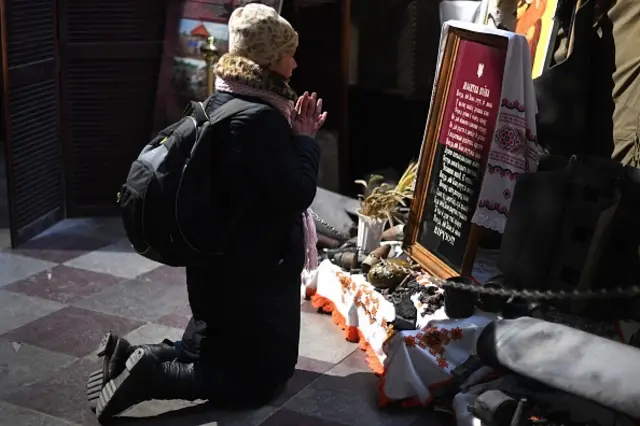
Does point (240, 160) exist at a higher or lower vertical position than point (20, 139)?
higher

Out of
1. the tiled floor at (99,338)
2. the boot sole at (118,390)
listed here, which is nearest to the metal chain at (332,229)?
the tiled floor at (99,338)

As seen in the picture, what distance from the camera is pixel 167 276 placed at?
18.9 ft

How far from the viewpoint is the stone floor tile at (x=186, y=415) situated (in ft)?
12.9

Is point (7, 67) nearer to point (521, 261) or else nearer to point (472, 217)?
point (472, 217)

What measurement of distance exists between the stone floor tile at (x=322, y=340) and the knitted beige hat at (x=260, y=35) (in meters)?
1.58

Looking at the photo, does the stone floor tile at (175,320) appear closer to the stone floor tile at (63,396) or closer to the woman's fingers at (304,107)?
the stone floor tile at (63,396)

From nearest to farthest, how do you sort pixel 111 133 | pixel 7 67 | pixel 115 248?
pixel 7 67 < pixel 115 248 < pixel 111 133

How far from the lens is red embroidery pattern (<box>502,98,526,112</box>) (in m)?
4.25

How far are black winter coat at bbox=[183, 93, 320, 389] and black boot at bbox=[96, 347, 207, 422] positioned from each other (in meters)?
A: 0.14

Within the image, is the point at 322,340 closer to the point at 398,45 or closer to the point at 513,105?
the point at 513,105

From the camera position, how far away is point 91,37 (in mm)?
6578

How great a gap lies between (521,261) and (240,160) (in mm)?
1371

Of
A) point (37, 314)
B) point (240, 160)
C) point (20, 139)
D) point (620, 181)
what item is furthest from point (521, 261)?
point (20, 139)

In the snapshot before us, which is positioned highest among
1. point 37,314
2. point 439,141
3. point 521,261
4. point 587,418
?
point 439,141
